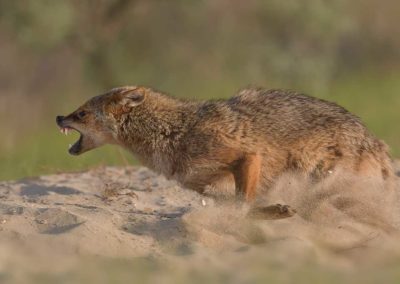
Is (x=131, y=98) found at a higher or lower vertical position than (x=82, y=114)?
higher

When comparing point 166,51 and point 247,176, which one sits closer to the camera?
point 247,176

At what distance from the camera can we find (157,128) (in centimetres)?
819

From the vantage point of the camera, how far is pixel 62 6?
19750 millimetres

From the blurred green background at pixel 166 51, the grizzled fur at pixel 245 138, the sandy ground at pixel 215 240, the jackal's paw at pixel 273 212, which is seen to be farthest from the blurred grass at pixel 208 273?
the blurred green background at pixel 166 51

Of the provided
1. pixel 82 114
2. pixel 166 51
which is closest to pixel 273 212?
pixel 82 114

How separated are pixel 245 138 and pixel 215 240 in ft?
3.74

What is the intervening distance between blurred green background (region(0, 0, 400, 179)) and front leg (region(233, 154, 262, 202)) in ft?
40.4

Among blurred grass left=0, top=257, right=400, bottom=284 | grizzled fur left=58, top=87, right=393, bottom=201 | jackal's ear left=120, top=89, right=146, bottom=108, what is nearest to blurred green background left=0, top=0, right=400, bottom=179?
jackal's ear left=120, top=89, right=146, bottom=108

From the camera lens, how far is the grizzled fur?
25.4 ft

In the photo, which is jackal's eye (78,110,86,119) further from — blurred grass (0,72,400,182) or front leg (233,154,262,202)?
blurred grass (0,72,400,182)

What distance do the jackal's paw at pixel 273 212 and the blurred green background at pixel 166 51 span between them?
12.5 metres

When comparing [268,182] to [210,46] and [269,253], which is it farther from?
[210,46]

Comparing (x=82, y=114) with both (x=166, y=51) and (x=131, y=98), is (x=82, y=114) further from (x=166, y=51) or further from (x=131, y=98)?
(x=166, y=51)

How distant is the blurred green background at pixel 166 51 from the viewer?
20.3 m
